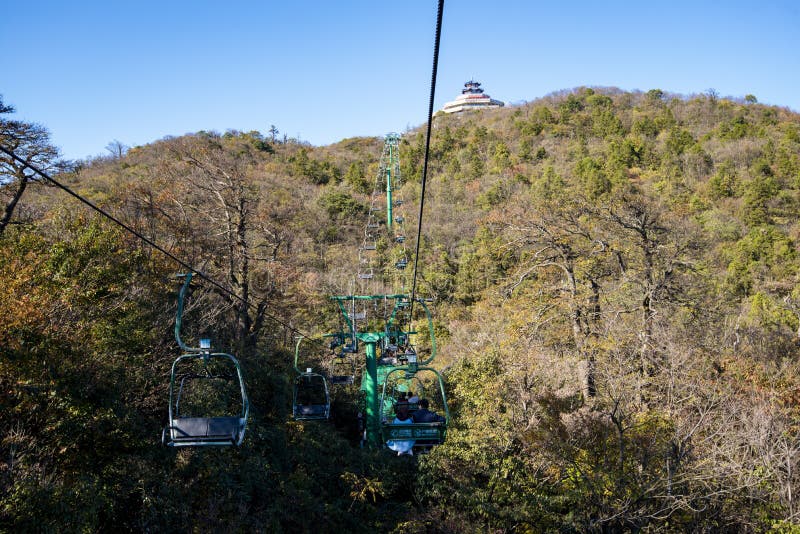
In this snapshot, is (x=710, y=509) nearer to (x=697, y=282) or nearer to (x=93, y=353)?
(x=697, y=282)

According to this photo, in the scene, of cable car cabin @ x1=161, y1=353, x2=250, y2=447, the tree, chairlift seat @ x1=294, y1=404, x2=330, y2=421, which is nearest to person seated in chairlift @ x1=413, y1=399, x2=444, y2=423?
cable car cabin @ x1=161, y1=353, x2=250, y2=447

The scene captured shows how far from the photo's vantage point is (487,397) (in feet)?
49.3

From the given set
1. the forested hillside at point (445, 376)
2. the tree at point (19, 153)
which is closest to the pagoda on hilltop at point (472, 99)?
the forested hillside at point (445, 376)

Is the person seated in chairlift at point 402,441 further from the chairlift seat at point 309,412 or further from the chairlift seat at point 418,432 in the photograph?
the chairlift seat at point 309,412

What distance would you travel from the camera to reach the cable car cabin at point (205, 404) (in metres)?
6.77

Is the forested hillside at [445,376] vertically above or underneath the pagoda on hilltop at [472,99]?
underneath

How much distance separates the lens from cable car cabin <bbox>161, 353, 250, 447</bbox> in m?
6.77

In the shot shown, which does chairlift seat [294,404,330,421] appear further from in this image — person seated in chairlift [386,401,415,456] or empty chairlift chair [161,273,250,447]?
person seated in chairlift [386,401,415,456]

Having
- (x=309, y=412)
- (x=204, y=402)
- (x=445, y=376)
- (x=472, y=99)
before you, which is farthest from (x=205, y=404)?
(x=472, y=99)

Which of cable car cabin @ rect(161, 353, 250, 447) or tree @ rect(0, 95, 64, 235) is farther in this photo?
Result: tree @ rect(0, 95, 64, 235)

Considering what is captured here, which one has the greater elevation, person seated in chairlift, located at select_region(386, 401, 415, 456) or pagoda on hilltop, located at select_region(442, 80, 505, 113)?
pagoda on hilltop, located at select_region(442, 80, 505, 113)

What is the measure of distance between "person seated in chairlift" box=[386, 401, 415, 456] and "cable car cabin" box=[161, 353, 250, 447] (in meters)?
2.44

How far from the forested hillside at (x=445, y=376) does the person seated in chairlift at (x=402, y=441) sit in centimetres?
309

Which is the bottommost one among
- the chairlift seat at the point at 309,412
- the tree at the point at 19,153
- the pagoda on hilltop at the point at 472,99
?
the chairlift seat at the point at 309,412
